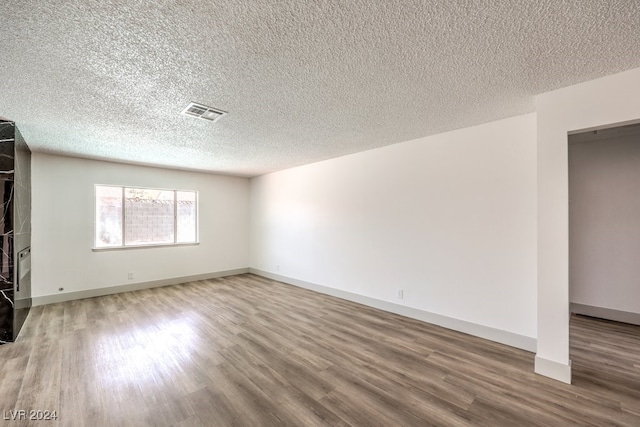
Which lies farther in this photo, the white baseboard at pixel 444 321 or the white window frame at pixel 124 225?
the white window frame at pixel 124 225

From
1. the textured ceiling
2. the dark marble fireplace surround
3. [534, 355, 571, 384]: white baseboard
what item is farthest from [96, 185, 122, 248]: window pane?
[534, 355, 571, 384]: white baseboard

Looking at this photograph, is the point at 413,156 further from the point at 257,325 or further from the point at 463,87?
the point at 257,325

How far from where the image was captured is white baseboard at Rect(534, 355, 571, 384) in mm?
2197

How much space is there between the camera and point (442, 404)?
1.97 m

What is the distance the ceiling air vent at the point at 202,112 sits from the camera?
8.62 feet

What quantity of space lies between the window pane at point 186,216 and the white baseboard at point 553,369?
6.39 m

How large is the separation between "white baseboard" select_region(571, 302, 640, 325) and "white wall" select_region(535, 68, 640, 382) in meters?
2.52

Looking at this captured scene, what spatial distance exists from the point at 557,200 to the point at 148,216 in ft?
22.2

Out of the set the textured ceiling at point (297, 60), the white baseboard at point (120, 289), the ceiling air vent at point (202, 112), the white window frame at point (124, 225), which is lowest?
the white baseboard at point (120, 289)

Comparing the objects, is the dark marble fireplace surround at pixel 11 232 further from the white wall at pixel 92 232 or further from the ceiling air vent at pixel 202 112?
the ceiling air vent at pixel 202 112

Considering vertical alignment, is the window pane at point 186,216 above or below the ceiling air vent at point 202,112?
below

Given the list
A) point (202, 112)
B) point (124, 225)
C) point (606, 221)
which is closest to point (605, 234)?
point (606, 221)

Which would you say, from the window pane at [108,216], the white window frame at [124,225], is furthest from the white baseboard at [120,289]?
the window pane at [108,216]

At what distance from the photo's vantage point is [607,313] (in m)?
3.72
